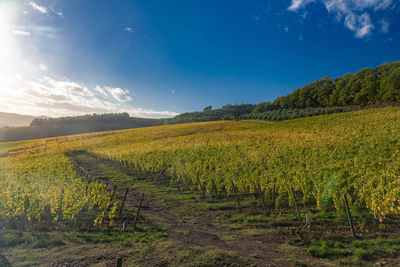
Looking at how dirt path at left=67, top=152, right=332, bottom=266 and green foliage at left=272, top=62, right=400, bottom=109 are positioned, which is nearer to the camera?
dirt path at left=67, top=152, right=332, bottom=266

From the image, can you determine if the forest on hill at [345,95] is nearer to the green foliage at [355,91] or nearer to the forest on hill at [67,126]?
the green foliage at [355,91]

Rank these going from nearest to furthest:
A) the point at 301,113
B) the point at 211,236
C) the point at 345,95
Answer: the point at 211,236 → the point at 301,113 → the point at 345,95

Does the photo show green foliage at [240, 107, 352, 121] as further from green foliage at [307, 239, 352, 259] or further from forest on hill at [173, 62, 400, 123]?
green foliage at [307, 239, 352, 259]

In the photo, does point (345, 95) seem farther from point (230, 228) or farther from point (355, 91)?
point (230, 228)

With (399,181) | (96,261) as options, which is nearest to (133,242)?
(96,261)

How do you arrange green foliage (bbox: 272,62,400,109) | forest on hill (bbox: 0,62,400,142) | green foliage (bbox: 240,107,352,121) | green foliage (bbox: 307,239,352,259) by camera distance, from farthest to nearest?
green foliage (bbox: 240,107,352,121)
forest on hill (bbox: 0,62,400,142)
green foliage (bbox: 272,62,400,109)
green foliage (bbox: 307,239,352,259)

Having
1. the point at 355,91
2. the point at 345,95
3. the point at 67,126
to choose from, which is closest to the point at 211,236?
the point at 355,91

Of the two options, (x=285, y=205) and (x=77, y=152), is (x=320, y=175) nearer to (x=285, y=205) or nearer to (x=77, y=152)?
(x=285, y=205)

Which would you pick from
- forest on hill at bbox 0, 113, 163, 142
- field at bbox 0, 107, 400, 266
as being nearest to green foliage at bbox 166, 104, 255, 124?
forest on hill at bbox 0, 113, 163, 142

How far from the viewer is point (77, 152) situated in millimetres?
39562

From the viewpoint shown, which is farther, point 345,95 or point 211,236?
point 345,95

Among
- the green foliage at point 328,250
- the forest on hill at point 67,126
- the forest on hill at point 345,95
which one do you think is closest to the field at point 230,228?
the green foliage at point 328,250

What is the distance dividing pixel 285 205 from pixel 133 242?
7.37 m

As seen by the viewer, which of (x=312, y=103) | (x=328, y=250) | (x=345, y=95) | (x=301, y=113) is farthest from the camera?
(x=312, y=103)
